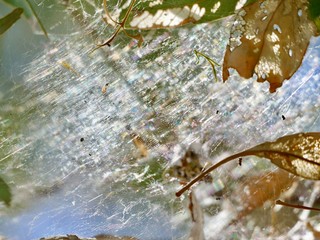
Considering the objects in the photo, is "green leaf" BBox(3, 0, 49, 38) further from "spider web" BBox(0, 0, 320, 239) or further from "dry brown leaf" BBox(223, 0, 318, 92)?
"dry brown leaf" BBox(223, 0, 318, 92)

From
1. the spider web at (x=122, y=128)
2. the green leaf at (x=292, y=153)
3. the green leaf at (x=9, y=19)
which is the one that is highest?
the green leaf at (x=9, y=19)

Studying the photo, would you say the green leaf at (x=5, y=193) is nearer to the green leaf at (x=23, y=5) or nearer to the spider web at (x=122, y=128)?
the spider web at (x=122, y=128)

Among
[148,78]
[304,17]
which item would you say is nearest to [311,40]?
[304,17]

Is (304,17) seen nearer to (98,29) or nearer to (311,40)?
(311,40)

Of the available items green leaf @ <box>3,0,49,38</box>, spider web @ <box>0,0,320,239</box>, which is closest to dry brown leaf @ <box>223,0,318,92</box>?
spider web @ <box>0,0,320,239</box>

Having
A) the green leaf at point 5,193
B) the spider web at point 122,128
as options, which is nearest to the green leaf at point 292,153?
the spider web at point 122,128

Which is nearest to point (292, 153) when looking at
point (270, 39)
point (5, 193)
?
point (270, 39)
